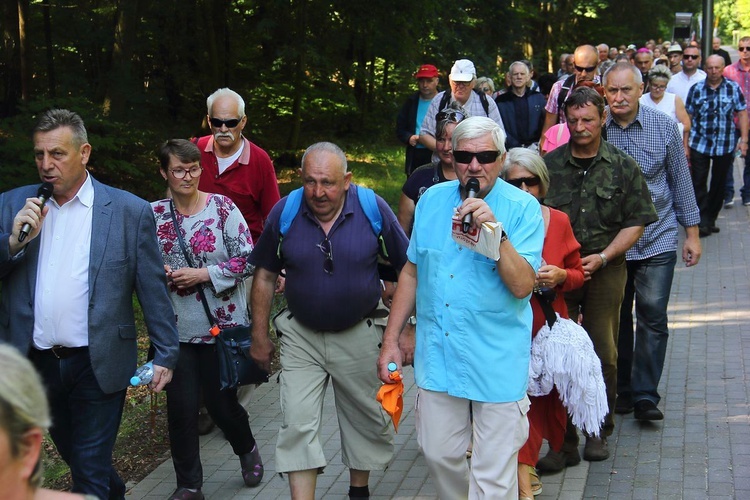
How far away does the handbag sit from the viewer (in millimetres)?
6062

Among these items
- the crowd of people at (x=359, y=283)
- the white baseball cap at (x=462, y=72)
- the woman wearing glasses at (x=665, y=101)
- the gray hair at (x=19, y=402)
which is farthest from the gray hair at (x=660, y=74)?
the gray hair at (x=19, y=402)

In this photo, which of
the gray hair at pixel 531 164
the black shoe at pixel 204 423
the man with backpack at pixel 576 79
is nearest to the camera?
the gray hair at pixel 531 164

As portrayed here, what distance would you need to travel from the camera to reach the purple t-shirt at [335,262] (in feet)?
18.2

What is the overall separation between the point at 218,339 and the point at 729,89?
9581 mm

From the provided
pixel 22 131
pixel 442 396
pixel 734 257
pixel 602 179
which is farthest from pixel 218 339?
pixel 734 257

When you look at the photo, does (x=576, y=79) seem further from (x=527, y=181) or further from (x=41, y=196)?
(x=41, y=196)

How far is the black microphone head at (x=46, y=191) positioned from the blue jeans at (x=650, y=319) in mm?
→ 3976

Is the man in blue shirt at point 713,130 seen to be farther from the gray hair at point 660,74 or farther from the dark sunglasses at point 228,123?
the dark sunglasses at point 228,123

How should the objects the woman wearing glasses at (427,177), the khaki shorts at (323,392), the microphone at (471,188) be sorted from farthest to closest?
1. the woman wearing glasses at (427,177)
2. the khaki shorts at (323,392)
3. the microphone at (471,188)

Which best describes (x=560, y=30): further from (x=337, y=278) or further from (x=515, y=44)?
(x=337, y=278)

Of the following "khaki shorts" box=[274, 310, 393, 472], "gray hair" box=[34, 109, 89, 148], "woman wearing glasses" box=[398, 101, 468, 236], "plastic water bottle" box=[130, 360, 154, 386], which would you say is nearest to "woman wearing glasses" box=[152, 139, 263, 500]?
"khaki shorts" box=[274, 310, 393, 472]

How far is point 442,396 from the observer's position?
4.96 m

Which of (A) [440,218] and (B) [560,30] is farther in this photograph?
(B) [560,30]

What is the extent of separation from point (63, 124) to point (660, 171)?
12.9ft
